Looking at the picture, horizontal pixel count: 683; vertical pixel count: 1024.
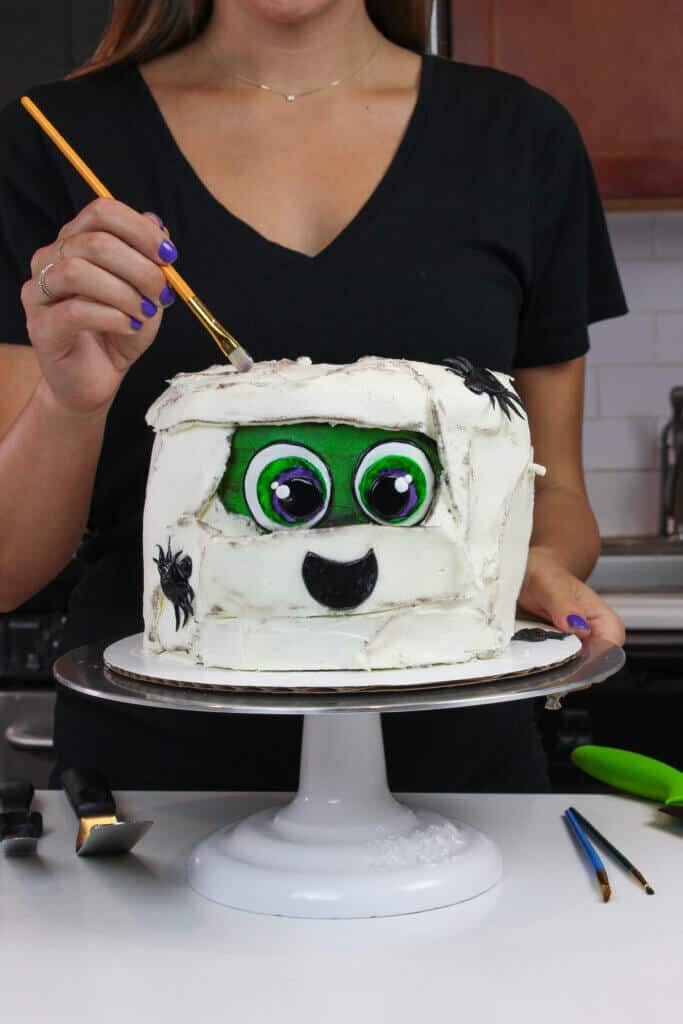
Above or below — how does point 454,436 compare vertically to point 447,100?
below

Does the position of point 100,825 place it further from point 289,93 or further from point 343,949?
point 289,93

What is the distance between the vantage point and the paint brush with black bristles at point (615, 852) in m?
0.77

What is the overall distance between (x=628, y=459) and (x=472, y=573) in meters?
1.68

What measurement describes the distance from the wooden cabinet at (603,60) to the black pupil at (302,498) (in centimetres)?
150

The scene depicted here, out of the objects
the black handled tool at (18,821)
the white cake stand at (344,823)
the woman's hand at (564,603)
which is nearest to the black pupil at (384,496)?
the white cake stand at (344,823)

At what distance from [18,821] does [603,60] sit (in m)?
1.69

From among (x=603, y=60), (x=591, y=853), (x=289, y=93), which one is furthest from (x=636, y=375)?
(x=591, y=853)

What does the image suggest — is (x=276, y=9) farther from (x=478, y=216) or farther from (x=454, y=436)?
(x=454, y=436)

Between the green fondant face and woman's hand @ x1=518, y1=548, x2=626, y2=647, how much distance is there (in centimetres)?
20

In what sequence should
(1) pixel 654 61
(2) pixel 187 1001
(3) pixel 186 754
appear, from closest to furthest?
(2) pixel 187 1001, (3) pixel 186 754, (1) pixel 654 61

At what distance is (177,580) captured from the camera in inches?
32.7

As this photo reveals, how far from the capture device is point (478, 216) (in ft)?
3.67

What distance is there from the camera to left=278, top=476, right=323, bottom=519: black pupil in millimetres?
771

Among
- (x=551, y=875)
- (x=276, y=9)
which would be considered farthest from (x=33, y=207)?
(x=551, y=875)
